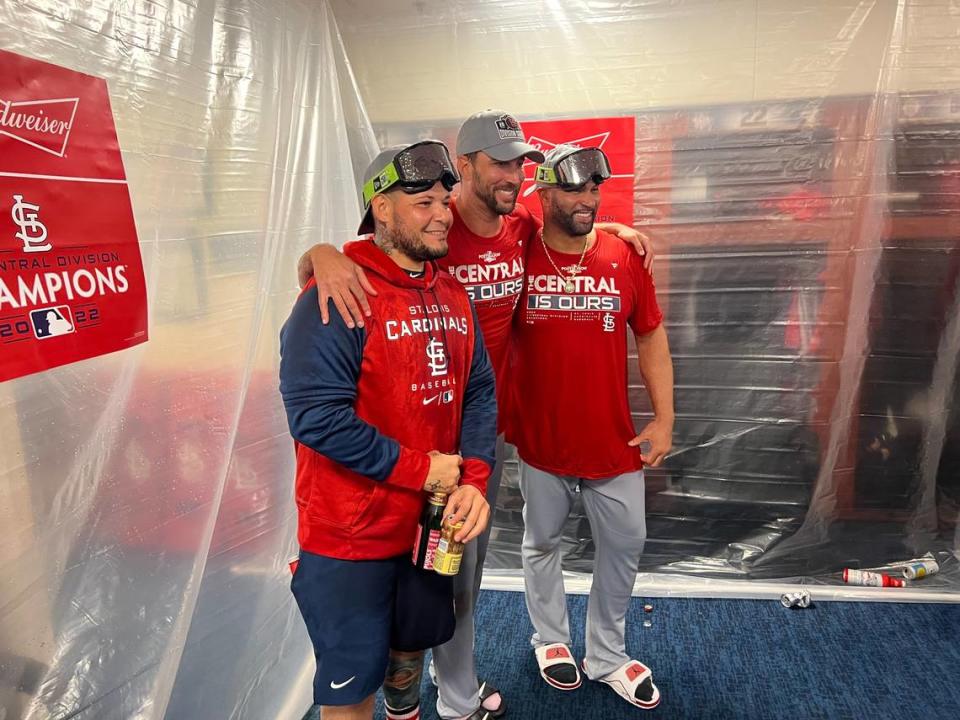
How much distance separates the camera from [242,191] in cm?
168

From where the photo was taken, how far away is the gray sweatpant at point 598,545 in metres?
1.84

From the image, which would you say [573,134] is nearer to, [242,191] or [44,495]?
[242,191]

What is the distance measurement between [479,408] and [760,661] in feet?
4.44

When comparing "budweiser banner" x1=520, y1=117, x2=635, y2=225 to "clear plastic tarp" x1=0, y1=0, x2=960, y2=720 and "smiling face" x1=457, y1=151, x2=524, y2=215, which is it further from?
"smiling face" x1=457, y1=151, x2=524, y2=215

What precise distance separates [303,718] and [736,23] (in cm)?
255

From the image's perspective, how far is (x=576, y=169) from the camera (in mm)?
1632

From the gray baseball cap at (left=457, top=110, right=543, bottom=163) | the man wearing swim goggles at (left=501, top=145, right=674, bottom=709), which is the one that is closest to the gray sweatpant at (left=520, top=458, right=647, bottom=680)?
the man wearing swim goggles at (left=501, top=145, right=674, bottom=709)

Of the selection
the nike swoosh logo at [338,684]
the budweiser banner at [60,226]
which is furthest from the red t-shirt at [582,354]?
the budweiser banner at [60,226]

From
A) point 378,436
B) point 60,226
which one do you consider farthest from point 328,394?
point 60,226

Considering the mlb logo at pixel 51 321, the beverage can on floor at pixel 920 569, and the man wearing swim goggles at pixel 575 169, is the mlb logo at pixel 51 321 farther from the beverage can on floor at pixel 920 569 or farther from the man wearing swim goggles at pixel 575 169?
the beverage can on floor at pixel 920 569

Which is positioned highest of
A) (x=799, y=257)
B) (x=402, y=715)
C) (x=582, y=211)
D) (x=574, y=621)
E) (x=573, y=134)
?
(x=573, y=134)

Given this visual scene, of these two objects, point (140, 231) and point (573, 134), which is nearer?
point (140, 231)

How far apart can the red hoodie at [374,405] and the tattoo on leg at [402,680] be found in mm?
317

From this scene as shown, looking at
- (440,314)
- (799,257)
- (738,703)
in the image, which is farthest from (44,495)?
(799,257)
